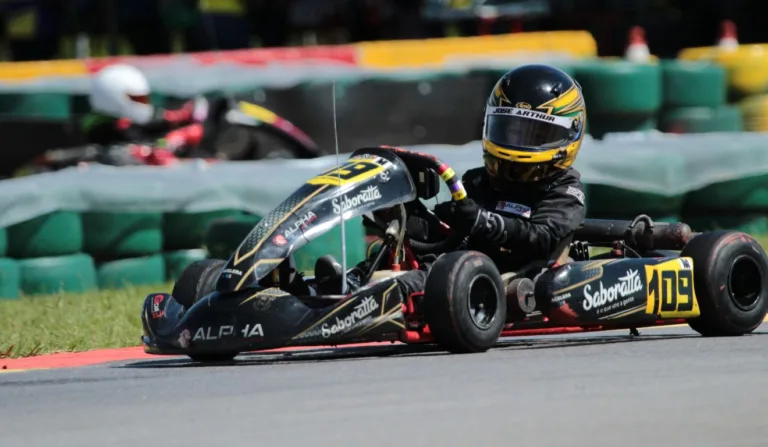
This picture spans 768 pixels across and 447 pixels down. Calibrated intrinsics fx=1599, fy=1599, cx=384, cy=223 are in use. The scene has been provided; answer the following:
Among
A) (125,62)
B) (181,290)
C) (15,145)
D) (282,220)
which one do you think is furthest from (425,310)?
(125,62)

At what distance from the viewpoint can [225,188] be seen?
34.1ft

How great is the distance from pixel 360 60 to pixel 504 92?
1093 cm

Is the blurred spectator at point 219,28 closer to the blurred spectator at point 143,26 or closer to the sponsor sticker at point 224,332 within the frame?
the blurred spectator at point 143,26

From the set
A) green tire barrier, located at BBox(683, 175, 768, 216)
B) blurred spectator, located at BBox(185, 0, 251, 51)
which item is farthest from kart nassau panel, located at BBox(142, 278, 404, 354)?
blurred spectator, located at BBox(185, 0, 251, 51)

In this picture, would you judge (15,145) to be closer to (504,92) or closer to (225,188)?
(225,188)

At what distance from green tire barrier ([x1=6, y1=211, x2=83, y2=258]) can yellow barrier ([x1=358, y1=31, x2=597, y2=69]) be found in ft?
25.1

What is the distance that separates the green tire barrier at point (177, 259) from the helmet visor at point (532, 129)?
4.02 m

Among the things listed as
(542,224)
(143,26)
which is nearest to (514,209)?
(542,224)

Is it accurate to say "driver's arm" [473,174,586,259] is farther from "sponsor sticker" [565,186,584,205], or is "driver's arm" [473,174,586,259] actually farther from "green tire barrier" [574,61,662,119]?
"green tire barrier" [574,61,662,119]

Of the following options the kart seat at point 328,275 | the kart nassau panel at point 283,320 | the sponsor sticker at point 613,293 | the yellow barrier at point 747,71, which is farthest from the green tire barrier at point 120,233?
the yellow barrier at point 747,71

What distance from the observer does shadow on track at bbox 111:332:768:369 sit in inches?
240

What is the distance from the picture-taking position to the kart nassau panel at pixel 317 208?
587cm

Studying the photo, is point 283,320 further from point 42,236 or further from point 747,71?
point 747,71

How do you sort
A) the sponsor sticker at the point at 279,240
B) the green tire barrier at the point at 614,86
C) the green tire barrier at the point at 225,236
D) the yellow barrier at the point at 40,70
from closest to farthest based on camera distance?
the sponsor sticker at the point at 279,240 < the green tire barrier at the point at 225,236 < the green tire barrier at the point at 614,86 < the yellow barrier at the point at 40,70
